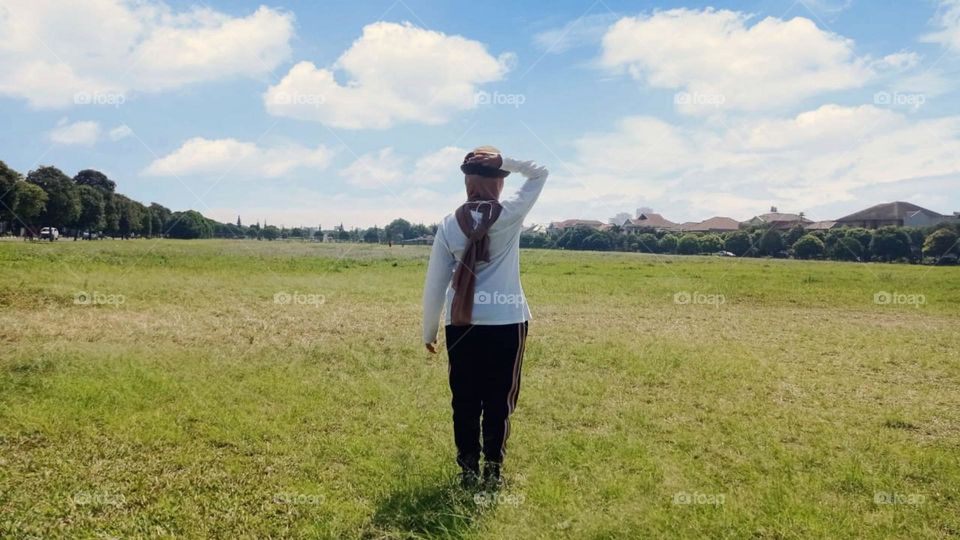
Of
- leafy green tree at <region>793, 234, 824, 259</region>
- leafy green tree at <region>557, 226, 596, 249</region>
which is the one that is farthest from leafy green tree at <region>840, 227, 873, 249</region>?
leafy green tree at <region>557, 226, 596, 249</region>

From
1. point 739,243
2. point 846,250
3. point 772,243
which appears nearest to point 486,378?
point 846,250

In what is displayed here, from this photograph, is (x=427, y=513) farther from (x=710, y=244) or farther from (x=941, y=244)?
(x=710, y=244)

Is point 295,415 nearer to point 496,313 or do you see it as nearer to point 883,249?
point 496,313

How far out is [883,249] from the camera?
278ft

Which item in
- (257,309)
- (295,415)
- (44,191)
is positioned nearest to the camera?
(295,415)

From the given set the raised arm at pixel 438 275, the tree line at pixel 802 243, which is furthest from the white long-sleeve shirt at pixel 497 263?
the tree line at pixel 802 243

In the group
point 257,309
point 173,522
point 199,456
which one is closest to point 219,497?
point 173,522

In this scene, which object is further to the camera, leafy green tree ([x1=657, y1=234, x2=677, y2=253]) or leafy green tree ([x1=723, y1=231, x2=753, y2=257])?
leafy green tree ([x1=657, y1=234, x2=677, y2=253])

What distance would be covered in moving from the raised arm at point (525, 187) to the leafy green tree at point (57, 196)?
75456 millimetres

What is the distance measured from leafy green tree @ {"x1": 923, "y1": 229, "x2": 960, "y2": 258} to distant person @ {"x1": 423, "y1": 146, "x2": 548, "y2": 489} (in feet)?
300

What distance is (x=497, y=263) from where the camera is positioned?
4.86m

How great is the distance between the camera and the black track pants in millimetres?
4777

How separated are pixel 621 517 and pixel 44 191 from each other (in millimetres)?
76216

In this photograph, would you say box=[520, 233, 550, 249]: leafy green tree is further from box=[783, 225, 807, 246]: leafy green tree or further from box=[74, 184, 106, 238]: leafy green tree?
box=[74, 184, 106, 238]: leafy green tree
